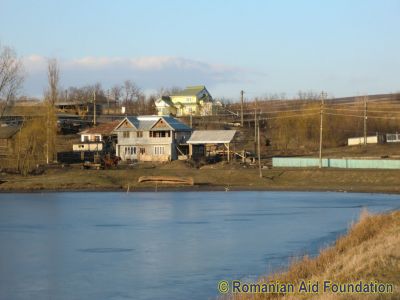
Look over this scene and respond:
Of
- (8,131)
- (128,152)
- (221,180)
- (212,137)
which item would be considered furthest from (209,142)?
(8,131)

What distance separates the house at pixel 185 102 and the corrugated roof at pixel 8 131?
46.8 meters

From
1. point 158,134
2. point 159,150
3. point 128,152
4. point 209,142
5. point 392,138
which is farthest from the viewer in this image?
point 392,138

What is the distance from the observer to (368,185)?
61.8m

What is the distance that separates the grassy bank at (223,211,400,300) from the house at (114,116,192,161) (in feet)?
187

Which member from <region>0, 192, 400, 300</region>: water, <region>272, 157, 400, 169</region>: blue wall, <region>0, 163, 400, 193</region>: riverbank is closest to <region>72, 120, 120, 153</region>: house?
<region>0, 163, 400, 193</region>: riverbank

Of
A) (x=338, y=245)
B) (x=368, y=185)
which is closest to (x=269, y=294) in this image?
(x=338, y=245)

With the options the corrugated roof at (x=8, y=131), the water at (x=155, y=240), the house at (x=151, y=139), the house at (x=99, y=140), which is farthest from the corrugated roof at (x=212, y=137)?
the water at (x=155, y=240)

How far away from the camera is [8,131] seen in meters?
87.1

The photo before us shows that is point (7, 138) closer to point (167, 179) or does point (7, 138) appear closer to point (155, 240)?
point (167, 179)

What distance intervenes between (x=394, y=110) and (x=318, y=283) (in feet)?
337

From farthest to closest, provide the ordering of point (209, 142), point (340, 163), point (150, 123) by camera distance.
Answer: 1. point (150, 123)
2. point (209, 142)
3. point (340, 163)

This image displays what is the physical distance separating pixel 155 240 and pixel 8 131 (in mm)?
60245

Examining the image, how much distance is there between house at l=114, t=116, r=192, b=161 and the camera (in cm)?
8294

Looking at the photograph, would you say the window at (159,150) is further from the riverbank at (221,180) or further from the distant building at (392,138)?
the distant building at (392,138)
